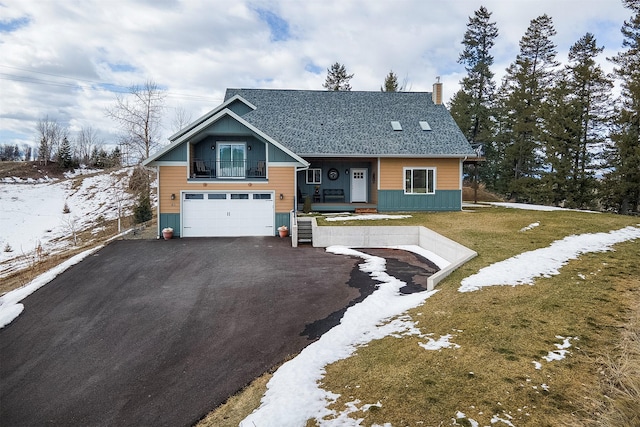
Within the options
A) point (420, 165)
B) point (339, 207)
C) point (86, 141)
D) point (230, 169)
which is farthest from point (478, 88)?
point (86, 141)

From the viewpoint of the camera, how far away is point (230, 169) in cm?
1806

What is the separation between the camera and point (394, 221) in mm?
16109

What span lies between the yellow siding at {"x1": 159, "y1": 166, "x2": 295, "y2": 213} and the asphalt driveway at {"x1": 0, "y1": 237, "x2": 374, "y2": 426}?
4479mm

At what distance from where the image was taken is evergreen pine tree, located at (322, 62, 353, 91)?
44.8 m

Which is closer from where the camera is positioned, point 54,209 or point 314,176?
point 314,176

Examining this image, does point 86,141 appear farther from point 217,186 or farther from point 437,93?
point 437,93

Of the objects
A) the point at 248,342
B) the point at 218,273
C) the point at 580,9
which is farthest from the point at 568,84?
the point at 248,342

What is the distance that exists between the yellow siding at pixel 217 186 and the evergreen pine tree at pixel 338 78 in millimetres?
30817

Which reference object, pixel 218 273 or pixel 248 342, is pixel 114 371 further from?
pixel 218 273

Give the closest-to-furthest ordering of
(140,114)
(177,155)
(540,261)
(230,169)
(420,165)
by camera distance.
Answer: (540,261)
(177,155)
(230,169)
(420,165)
(140,114)

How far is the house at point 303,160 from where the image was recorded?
1691cm

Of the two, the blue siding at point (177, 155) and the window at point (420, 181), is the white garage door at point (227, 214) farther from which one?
the window at point (420, 181)

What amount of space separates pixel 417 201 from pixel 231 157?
10.1 meters

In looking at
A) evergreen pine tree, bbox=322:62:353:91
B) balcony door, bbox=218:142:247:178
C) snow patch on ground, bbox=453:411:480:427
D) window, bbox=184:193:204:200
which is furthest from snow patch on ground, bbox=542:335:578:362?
evergreen pine tree, bbox=322:62:353:91
